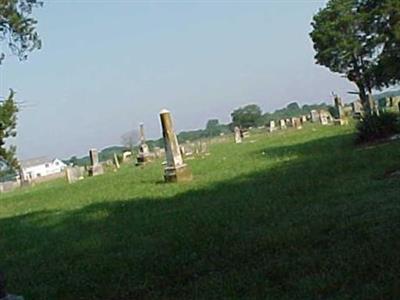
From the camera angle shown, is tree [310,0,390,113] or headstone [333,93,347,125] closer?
headstone [333,93,347,125]

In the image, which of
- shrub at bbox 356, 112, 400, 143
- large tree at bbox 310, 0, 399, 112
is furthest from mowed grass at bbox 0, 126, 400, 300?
large tree at bbox 310, 0, 399, 112

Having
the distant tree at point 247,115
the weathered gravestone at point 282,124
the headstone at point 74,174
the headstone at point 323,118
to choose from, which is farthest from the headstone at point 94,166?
the distant tree at point 247,115

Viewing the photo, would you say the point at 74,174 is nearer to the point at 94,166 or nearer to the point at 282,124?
the point at 94,166

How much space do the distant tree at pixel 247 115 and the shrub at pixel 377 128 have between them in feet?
165

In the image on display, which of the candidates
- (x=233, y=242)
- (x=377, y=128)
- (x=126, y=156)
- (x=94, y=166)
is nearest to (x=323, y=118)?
(x=126, y=156)

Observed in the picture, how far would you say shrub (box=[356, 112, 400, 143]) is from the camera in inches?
805

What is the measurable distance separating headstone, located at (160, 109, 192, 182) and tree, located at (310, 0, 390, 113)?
31.5 metres

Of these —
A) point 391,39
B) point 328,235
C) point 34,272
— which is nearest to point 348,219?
point 328,235

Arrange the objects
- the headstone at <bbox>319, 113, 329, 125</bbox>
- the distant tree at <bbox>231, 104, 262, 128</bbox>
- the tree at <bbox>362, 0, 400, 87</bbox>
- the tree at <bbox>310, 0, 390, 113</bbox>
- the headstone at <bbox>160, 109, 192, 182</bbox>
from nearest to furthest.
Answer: the headstone at <bbox>160, 109, 192, 182</bbox> → the tree at <bbox>362, 0, 400, 87</bbox> → the headstone at <bbox>319, 113, 329, 125</bbox> → the tree at <bbox>310, 0, 390, 113</bbox> → the distant tree at <bbox>231, 104, 262, 128</bbox>

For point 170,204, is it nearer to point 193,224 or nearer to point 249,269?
point 193,224

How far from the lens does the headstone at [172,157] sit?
61.1ft

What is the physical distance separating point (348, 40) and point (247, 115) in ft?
75.9

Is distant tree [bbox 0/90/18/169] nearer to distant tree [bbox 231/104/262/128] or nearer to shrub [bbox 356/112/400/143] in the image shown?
shrub [bbox 356/112/400/143]

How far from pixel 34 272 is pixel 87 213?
18.0 feet
